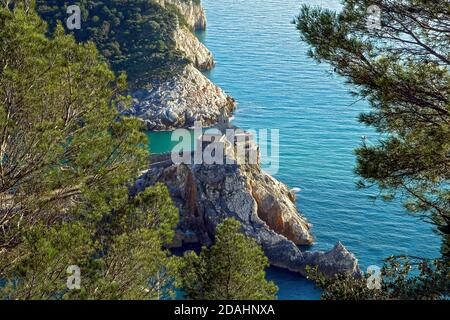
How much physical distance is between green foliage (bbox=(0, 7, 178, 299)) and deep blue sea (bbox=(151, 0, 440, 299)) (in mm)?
4744

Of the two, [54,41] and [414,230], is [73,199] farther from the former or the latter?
[414,230]

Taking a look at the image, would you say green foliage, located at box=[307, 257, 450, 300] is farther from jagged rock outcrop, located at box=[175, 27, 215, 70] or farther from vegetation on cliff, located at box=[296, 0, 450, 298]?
jagged rock outcrop, located at box=[175, 27, 215, 70]

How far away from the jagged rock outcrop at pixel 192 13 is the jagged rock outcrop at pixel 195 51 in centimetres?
1277

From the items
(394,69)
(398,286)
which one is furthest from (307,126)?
(398,286)

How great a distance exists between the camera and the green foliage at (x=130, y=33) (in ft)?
230

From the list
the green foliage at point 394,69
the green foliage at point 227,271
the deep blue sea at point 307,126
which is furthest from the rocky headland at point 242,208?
the green foliage at point 394,69

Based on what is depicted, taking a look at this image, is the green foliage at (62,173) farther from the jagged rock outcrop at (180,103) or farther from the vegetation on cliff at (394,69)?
the jagged rock outcrop at (180,103)

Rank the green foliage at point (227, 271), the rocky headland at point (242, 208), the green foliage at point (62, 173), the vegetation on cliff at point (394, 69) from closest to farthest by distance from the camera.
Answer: the green foliage at point (62, 173) → the vegetation on cliff at point (394, 69) → the green foliage at point (227, 271) → the rocky headland at point (242, 208)

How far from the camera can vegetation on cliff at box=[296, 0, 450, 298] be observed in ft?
35.8

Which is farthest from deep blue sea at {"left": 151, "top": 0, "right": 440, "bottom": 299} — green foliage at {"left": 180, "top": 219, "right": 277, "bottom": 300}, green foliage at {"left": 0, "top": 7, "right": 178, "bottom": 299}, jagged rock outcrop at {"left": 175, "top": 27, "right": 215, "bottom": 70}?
green foliage at {"left": 0, "top": 7, "right": 178, "bottom": 299}

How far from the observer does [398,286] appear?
9.98 meters
